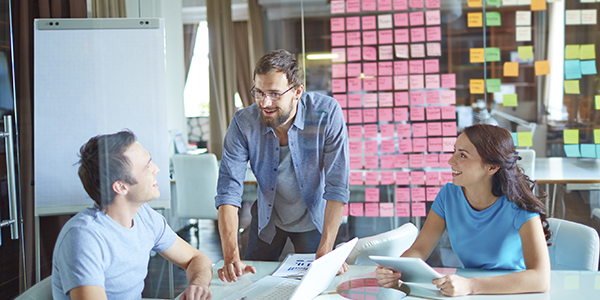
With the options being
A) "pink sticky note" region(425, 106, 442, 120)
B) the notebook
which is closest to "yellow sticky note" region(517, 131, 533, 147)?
"pink sticky note" region(425, 106, 442, 120)

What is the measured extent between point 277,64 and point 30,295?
1078 mm

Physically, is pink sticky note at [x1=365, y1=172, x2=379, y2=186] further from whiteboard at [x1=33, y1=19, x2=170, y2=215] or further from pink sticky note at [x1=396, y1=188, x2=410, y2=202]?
whiteboard at [x1=33, y1=19, x2=170, y2=215]

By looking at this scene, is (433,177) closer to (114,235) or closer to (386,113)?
(386,113)

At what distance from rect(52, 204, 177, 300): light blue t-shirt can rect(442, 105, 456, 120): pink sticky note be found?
2166 mm

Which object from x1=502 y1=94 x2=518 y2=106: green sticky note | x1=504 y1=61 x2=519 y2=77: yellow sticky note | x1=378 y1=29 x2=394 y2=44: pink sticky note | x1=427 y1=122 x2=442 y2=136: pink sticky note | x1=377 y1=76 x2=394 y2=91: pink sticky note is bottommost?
x1=427 y1=122 x2=442 y2=136: pink sticky note

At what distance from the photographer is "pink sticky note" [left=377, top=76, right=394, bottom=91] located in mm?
2961

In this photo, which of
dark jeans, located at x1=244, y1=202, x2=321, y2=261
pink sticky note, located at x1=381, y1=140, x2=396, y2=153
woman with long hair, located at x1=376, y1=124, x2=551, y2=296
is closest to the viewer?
woman with long hair, located at x1=376, y1=124, x2=551, y2=296

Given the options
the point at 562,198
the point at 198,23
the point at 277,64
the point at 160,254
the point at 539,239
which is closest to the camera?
the point at 539,239

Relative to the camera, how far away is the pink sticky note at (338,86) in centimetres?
297

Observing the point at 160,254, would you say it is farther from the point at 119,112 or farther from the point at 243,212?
the point at 243,212

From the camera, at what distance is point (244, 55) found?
2.24 m

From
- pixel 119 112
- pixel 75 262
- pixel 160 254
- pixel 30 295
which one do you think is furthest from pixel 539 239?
pixel 119 112

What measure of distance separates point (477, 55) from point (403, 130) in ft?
2.47

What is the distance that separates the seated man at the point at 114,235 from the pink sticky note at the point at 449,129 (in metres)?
2.05
